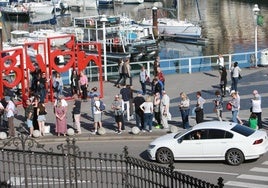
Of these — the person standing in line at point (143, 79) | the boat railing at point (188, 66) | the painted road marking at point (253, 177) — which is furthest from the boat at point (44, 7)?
the painted road marking at point (253, 177)

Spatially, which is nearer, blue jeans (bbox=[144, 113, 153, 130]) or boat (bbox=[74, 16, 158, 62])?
blue jeans (bbox=[144, 113, 153, 130])

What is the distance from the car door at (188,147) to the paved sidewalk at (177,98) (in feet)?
11.9

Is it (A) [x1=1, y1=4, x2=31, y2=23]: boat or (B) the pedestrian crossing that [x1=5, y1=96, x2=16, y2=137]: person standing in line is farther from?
(A) [x1=1, y1=4, x2=31, y2=23]: boat

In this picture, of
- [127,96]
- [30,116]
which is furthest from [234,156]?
[30,116]

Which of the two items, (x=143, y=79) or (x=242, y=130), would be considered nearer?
(x=242, y=130)

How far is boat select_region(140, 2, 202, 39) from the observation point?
245ft

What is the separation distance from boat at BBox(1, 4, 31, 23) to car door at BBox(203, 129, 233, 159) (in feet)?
273

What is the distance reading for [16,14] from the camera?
102562mm

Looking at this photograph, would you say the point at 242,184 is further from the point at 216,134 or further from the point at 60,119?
the point at 60,119

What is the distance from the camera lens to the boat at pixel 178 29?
245 feet

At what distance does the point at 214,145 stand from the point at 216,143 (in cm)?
9

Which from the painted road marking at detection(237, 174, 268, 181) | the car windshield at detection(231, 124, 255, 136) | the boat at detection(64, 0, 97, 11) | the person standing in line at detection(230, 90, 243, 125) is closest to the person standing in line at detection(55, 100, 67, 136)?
the person standing in line at detection(230, 90, 243, 125)

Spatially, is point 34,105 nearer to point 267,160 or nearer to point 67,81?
point 267,160

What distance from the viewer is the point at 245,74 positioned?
36.5 metres
